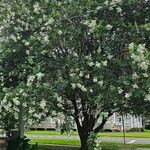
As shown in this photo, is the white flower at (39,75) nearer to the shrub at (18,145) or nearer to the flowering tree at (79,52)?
the flowering tree at (79,52)

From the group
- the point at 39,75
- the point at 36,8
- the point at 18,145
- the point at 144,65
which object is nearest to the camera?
the point at 144,65

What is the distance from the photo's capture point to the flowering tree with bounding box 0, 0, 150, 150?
1366cm

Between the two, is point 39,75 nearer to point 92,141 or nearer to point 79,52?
point 79,52

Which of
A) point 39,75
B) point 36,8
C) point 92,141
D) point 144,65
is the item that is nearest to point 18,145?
point 92,141

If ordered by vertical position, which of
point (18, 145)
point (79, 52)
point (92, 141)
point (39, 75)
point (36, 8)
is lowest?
point (18, 145)

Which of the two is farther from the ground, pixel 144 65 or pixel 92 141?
pixel 144 65

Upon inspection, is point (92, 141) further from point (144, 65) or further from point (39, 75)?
point (144, 65)

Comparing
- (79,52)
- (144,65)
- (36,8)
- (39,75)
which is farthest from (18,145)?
(144,65)

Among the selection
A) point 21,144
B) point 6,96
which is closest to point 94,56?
point 6,96

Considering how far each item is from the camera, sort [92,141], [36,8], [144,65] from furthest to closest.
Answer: [36,8]
[92,141]
[144,65]

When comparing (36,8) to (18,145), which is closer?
(36,8)

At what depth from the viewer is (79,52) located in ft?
51.7

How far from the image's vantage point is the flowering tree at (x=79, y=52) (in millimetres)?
13664

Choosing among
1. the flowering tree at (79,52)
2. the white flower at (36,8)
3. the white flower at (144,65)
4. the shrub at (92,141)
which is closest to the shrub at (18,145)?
the flowering tree at (79,52)
